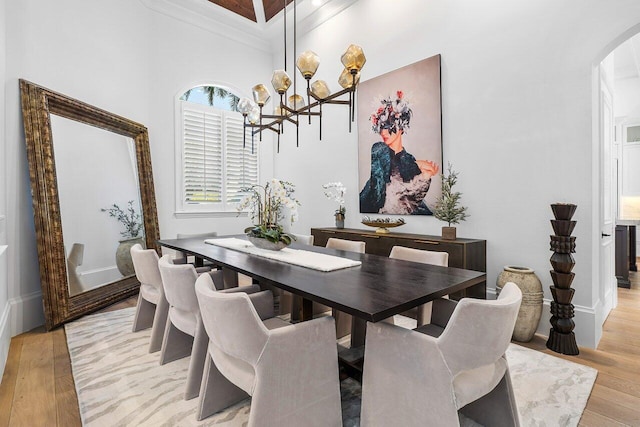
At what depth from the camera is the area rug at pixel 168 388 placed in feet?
5.74

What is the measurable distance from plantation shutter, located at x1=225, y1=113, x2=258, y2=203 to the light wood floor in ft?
10.0

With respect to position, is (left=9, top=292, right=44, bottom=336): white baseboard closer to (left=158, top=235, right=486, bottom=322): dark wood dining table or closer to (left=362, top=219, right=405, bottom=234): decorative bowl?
(left=158, top=235, right=486, bottom=322): dark wood dining table

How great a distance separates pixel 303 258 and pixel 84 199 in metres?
2.72

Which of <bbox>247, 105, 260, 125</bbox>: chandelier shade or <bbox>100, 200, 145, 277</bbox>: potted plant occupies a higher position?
<bbox>247, 105, 260, 125</bbox>: chandelier shade

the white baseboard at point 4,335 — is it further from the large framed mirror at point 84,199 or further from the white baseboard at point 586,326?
the white baseboard at point 586,326

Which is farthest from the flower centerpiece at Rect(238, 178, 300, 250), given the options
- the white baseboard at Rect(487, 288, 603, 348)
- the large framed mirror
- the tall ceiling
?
the tall ceiling

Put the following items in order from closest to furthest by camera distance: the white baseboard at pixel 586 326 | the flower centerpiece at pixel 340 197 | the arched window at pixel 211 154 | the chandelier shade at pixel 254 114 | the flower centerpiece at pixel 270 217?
the flower centerpiece at pixel 270 217 → the white baseboard at pixel 586 326 → the chandelier shade at pixel 254 114 → the flower centerpiece at pixel 340 197 → the arched window at pixel 211 154

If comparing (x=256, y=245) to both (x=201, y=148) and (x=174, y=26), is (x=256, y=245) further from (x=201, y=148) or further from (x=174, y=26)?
(x=174, y=26)

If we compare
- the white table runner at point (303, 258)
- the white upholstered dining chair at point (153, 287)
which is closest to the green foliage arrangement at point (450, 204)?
the white table runner at point (303, 258)

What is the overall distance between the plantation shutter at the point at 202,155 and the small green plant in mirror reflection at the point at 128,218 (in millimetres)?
906

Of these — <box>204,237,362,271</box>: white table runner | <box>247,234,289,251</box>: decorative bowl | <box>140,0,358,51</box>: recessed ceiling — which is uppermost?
<box>140,0,358,51</box>: recessed ceiling

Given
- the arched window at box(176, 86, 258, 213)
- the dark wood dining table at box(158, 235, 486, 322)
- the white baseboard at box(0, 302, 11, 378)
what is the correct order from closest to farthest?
1. the dark wood dining table at box(158, 235, 486, 322)
2. the white baseboard at box(0, 302, 11, 378)
3. the arched window at box(176, 86, 258, 213)

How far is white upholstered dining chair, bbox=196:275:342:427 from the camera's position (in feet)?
4.35

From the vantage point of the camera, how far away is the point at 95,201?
3.65 m
